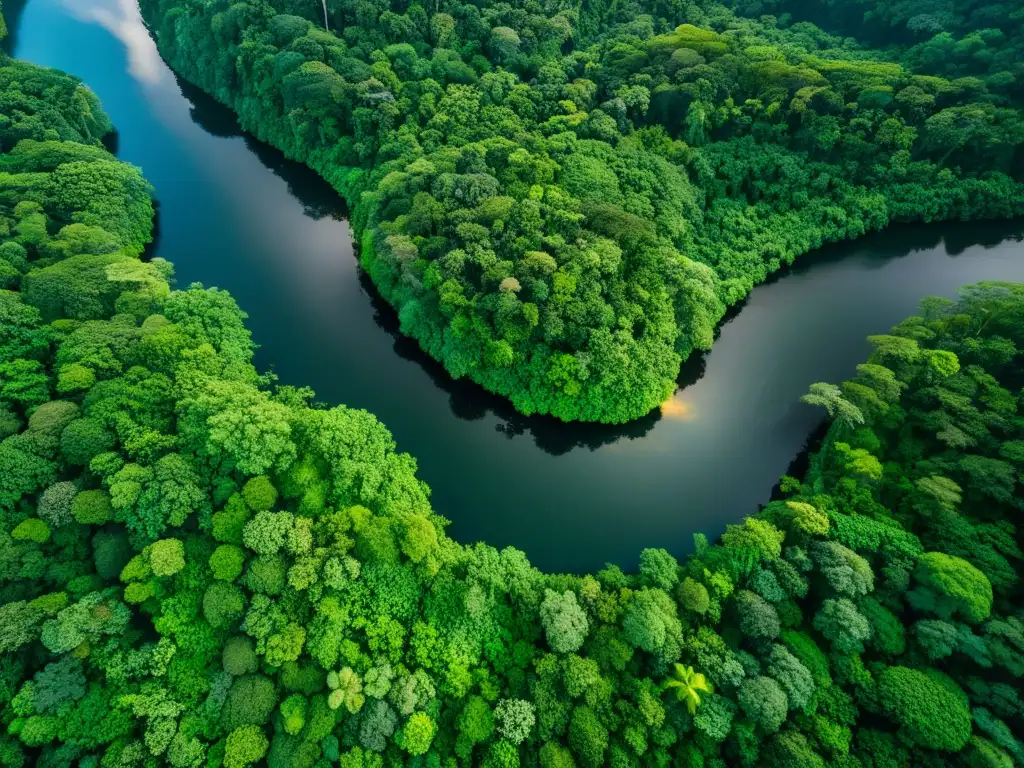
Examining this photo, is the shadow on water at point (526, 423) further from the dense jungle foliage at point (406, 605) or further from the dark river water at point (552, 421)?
the dense jungle foliage at point (406, 605)

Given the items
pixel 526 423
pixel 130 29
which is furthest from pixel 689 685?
pixel 130 29

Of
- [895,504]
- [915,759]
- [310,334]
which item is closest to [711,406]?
[895,504]

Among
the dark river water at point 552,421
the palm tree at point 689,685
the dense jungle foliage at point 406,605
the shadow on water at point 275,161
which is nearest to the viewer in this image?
the dense jungle foliage at point 406,605

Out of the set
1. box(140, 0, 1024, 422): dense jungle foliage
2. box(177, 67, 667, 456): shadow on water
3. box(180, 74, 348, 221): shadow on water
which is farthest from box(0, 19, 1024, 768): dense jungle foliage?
box(180, 74, 348, 221): shadow on water

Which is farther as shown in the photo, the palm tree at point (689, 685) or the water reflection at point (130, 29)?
the water reflection at point (130, 29)

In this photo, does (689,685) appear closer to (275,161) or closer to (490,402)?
(490,402)

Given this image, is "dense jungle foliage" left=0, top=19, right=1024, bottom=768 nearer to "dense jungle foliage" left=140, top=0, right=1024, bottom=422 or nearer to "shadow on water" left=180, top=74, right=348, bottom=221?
"dense jungle foliage" left=140, top=0, right=1024, bottom=422

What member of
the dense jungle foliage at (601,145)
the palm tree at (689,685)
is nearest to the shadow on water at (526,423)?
the dense jungle foliage at (601,145)
